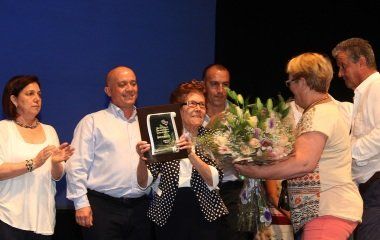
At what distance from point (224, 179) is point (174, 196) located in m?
0.57

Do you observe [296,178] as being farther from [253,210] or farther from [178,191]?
[178,191]

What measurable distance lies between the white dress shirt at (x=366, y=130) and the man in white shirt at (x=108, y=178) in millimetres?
1440

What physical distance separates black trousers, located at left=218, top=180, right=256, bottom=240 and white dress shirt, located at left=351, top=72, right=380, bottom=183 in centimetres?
81

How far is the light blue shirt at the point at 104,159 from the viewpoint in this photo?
3.72 meters

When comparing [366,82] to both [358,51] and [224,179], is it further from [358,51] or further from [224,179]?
[224,179]

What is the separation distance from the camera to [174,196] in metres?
Result: 3.53

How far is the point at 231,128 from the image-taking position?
2.84m

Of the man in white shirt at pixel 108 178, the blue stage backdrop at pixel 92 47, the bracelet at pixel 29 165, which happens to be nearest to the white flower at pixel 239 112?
the man in white shirt at pixel 108 178

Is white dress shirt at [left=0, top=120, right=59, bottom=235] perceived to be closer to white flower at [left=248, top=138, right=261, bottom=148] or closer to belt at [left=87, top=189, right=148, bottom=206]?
belt at [left=87, top=189, right=148, bottom=206]

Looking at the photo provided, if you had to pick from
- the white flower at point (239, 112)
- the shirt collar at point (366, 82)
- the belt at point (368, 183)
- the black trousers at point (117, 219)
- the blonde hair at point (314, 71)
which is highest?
the blonde hair at point (314, 71)

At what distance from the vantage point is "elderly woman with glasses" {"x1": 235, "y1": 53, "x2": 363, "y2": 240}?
9.02ft

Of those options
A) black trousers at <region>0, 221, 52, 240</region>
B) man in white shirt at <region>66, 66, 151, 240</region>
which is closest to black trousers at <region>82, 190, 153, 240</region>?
man in white shirt at <region>66, 66, 151, 240</region>

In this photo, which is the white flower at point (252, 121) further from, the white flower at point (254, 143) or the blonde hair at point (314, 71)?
the blonde hair at point (314, 71)

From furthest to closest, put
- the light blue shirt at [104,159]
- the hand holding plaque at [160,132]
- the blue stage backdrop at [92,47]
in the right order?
the blue stage backdrop at [92,47] < the light blue shirt at [104,159] < the hand holding plaque at [160,132]
